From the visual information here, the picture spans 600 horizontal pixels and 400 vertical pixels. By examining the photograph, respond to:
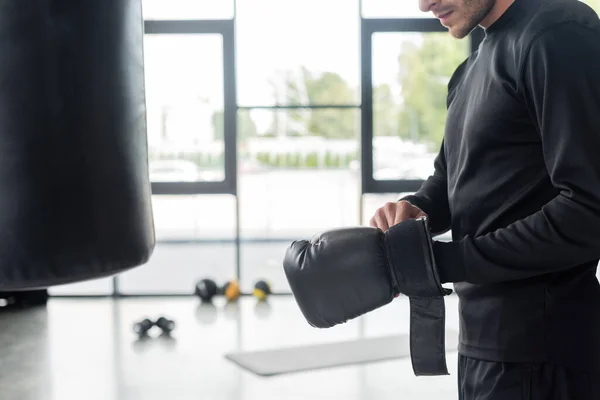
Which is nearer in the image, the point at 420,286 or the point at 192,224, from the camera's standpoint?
the point at 420,286

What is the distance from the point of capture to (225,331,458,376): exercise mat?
12.1 ft

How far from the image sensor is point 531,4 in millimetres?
1237

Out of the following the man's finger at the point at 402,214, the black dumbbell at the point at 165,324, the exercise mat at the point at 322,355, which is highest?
the man's finger at the point at 402,214

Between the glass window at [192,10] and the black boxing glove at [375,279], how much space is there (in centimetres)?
430

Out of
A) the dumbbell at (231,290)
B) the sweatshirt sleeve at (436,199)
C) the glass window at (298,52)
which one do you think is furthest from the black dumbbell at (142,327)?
the sweatshirt sleeve at (436,199)

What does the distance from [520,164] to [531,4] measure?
27 cm

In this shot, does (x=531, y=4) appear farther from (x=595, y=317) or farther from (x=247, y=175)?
(x=247, y=175)

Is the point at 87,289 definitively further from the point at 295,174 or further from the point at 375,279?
the point at 375,279

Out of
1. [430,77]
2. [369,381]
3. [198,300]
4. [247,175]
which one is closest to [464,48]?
[430,77]

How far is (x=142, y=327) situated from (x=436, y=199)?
10.4 ft

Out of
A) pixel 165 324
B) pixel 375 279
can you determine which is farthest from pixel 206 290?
pixel 375 279

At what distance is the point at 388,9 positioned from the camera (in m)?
5.36

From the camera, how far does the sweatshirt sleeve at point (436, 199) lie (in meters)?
1.50

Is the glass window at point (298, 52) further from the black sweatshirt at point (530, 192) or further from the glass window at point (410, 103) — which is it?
the black sweatshirt at point (530, 192)
